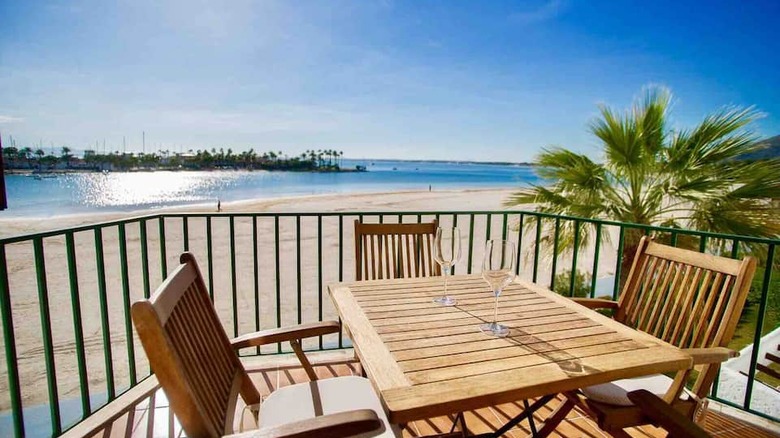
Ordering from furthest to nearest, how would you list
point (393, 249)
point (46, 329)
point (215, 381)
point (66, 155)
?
point (66, 155) < point (393, 249) < point (46, 329) < point (215, 381)

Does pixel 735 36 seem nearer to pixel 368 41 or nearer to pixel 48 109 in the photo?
pixel 368 41

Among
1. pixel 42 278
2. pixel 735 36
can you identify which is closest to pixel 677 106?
pixel 42 278

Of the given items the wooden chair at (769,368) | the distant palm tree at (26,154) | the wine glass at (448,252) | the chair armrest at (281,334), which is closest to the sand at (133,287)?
the chair armrest at (281,334)

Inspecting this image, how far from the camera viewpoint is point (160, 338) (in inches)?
30.7

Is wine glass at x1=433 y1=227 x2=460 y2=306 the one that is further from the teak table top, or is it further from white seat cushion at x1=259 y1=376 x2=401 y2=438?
white seat cushion at x1=259 y1=376 x2=401 y2=438

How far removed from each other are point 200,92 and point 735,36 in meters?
37.0

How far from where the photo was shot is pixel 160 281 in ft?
22.2

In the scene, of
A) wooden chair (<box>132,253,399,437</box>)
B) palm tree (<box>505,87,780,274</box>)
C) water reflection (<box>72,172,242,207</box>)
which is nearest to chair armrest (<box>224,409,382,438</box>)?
wooden chair (<box>132,253,399,437</box>)

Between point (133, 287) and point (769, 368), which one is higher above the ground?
point (769, 368)

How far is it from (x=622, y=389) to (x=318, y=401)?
1181 millimetres

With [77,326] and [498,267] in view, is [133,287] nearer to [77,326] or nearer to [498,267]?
[77,326]

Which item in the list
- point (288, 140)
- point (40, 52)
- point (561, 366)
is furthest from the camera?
point (288, 140)

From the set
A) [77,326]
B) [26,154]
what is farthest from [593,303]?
[26,154]

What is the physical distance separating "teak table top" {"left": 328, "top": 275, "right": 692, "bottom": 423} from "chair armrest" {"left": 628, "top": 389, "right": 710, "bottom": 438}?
70 mm
